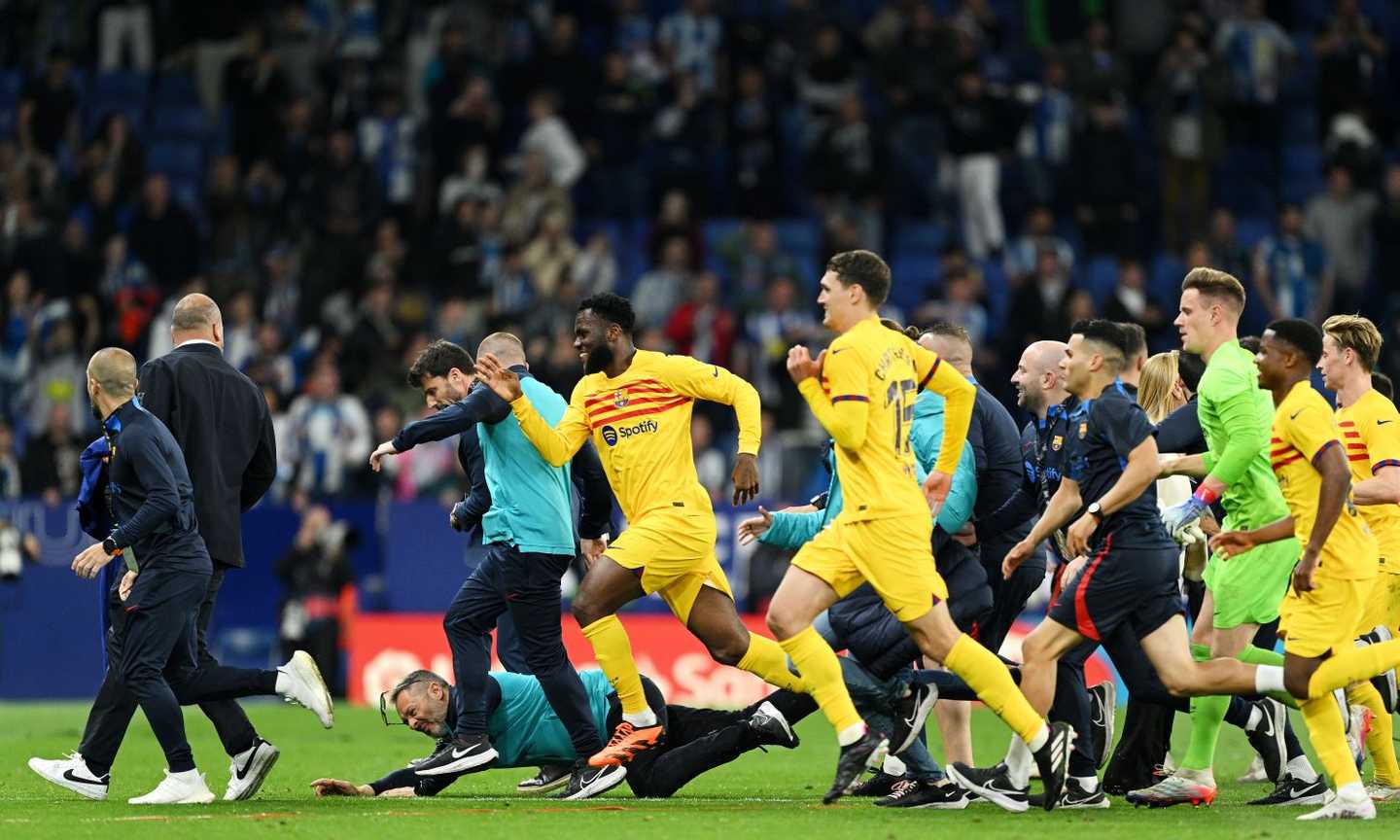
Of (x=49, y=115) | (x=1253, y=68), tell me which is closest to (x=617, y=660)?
(x=49, y=115)

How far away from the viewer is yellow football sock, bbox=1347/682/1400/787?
31.6 feet

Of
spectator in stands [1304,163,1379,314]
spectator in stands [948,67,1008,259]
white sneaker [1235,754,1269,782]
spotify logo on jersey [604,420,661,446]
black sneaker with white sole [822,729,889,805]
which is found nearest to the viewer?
black sneaker with white sole [822,729,889,805]

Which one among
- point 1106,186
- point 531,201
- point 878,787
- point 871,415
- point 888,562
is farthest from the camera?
point 531,201

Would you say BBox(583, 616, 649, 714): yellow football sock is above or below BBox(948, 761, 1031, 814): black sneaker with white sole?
above

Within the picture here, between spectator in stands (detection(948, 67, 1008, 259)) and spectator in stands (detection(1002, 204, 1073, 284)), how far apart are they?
1.05 feet

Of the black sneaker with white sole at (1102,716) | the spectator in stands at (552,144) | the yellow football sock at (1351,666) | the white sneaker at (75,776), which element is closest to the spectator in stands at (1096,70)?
the spectator in stands at (552,144)

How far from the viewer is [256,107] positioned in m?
23.4

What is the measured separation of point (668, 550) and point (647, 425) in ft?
2.07

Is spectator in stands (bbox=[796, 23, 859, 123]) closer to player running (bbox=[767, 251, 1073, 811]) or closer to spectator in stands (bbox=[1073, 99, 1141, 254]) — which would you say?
spectator in stands (bbox=[1073, 99, 1141, 254])

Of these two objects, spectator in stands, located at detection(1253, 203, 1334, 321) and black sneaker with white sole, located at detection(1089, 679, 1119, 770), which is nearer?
black sneaker with white sole, located at detection(1089, 679, 1119, 770)

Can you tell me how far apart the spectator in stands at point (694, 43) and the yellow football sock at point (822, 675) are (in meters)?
15.1

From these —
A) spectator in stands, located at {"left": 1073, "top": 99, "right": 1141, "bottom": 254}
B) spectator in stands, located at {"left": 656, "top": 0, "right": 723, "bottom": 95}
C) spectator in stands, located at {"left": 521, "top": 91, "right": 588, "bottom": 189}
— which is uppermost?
spectator in stands, located at {"left": 656, "top": 0, "right": 723, "bottom": 95}

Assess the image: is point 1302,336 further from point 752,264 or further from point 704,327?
point 752,264

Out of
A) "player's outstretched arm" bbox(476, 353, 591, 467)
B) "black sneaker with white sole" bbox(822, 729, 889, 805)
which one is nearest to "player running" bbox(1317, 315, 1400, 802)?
"black sneaker with white sole" bbox(822, 729, 889, 805)
